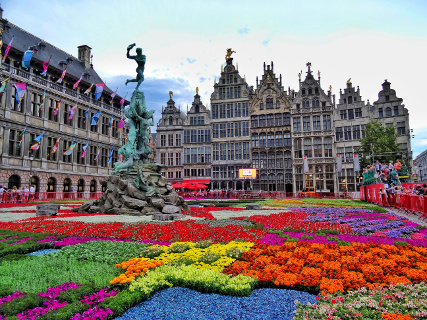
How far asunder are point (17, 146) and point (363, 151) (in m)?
42.7

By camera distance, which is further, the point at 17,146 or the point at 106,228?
the point at 17,146

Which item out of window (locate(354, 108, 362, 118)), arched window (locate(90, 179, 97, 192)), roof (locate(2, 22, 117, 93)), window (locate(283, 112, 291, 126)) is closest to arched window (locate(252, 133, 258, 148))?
window (locate(283, 112, 291, 126))

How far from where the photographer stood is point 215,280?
5.02 m

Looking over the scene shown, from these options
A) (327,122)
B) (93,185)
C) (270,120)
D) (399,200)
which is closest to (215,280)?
(399,200)

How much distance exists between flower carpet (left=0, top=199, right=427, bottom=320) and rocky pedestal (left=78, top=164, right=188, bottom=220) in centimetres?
814

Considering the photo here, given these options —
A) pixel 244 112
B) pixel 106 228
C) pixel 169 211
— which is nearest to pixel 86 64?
pixel 244 112

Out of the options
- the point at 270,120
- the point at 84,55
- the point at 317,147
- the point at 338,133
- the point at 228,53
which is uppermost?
the point at 228,53

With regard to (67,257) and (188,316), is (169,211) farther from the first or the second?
(188,316)

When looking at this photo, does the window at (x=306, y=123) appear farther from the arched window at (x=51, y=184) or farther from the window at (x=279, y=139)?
the arched window at (x=51, y=184)

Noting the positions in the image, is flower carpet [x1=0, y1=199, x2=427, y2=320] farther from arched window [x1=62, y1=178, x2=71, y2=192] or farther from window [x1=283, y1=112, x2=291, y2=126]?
window [x1=283, y1=112, x2=291, y2=126]

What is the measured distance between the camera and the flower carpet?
13.0 ft

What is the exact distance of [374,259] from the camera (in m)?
6.12

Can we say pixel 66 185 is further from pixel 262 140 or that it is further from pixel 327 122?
pixel 327 122

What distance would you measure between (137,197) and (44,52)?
35160 mm
